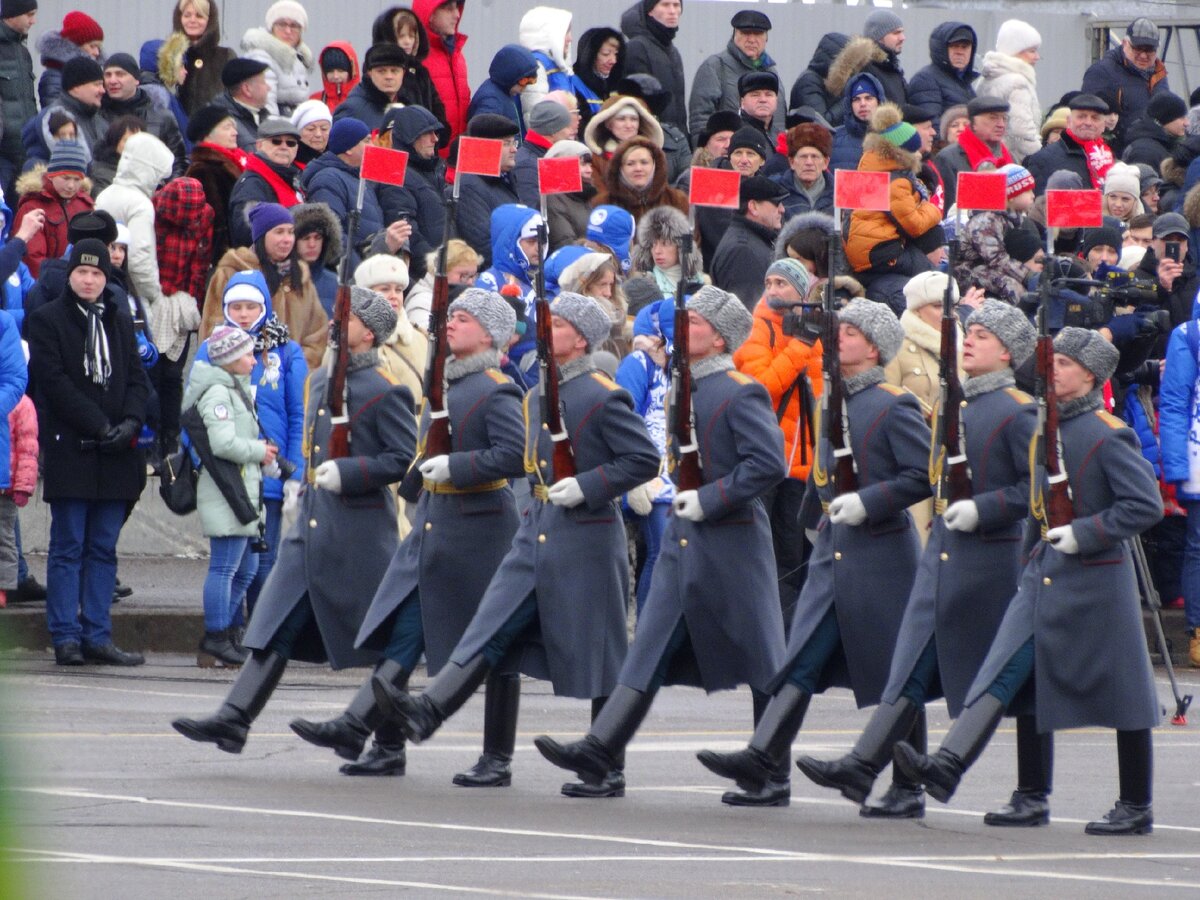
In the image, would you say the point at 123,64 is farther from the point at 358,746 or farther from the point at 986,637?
the point at 986,637

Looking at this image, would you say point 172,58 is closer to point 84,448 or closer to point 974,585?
point 84,448

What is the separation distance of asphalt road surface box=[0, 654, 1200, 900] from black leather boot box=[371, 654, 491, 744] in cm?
25

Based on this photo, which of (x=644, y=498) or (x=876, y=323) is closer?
(x=876, y=323)

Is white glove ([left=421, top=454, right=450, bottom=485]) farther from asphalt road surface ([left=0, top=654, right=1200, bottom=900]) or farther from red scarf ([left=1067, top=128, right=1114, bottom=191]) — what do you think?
red scarf ([left=1067, top=128, right=1114, bottom=191])

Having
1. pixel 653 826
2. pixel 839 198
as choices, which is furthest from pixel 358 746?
pixel 839 198

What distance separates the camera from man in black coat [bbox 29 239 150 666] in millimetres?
10469

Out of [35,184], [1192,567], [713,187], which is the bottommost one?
[1192,567]

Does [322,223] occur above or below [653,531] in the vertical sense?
above

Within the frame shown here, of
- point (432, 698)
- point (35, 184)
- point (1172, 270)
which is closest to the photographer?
point (432, 698)

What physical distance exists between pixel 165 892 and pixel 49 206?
763cm

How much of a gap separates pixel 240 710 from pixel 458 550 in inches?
38.0

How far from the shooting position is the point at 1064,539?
22.5 feet

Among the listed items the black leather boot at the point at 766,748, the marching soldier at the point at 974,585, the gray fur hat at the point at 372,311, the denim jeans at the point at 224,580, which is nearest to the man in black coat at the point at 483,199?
the denim jeans at the point at 224,580

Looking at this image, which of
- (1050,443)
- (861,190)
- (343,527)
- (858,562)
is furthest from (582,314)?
(1050,443)
